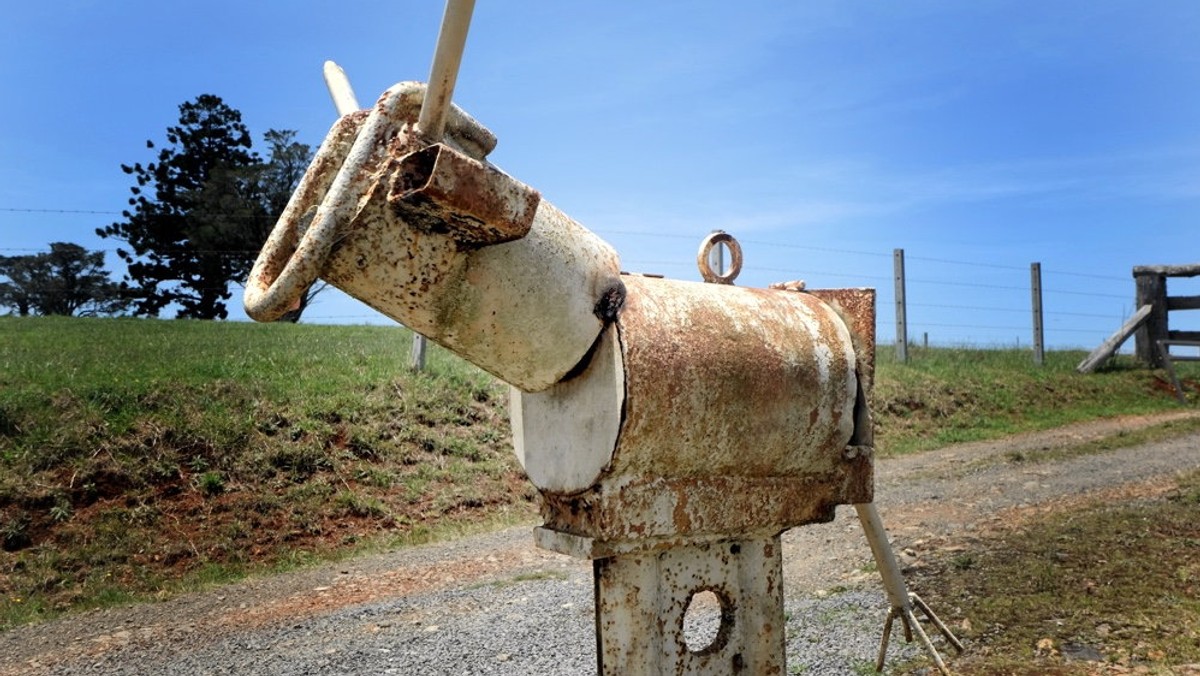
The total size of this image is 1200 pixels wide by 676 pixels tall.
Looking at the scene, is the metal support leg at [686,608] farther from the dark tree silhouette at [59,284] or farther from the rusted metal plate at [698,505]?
the dark tree silhouette at [59,284]

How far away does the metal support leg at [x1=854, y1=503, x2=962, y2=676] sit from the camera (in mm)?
3504

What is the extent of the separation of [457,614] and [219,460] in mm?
3703

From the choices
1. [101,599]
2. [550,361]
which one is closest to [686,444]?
[550,361]

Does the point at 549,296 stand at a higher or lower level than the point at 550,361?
higher

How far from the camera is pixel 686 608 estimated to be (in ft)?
9.41

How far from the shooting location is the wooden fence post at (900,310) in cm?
1530

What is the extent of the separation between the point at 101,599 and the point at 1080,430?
1149cm

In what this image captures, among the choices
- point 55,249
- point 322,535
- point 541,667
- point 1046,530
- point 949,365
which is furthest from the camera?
point 55,249

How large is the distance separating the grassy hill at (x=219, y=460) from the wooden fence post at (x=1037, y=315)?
6.75 m

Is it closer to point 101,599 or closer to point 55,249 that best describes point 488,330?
point 101,599

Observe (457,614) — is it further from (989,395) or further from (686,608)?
(989,395)

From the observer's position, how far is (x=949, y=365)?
15352 mm

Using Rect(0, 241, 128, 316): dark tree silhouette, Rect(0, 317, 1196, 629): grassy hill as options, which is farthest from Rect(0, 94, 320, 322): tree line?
Rect(0, 317, 1196, 629): grassy hill

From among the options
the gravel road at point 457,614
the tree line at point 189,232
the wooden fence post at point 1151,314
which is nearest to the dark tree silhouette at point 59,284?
the tree line at point 189,232
